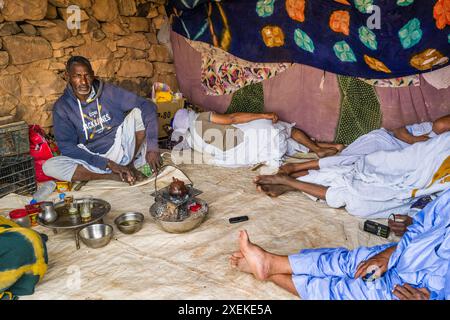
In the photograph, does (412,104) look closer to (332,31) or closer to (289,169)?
(332,31)

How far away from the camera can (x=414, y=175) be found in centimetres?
293

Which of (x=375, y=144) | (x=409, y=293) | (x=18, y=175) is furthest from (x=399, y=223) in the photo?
(x=18, y=175)

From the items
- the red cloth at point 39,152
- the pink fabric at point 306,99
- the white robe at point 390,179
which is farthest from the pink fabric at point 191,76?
the white robe at point 390,179

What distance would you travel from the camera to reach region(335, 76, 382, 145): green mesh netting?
4.04m

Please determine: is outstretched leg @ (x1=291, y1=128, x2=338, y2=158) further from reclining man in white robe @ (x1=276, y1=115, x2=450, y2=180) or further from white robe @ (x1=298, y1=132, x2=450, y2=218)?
white robe @ (x1=298, y1=132, x2=450, y2=218)

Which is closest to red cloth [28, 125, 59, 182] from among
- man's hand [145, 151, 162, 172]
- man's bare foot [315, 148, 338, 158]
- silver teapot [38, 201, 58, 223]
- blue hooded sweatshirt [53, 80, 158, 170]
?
blue hooded sweatshirt [53, 80, 158, 170]

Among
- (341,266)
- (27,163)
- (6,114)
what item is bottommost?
(341,266)

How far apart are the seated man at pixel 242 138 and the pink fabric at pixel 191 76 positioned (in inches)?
31.2

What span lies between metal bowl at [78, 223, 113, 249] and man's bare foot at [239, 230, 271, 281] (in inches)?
37.3

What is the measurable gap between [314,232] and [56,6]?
3.44 meters

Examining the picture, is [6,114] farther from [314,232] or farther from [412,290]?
[412,290]

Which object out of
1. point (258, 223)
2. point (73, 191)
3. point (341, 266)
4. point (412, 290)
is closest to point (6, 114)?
point (73, 191)

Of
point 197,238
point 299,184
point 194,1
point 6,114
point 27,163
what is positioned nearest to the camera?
point 197,238

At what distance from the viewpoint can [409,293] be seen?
180 centimetres
